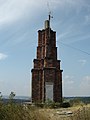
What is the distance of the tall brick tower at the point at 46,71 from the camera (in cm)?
2762

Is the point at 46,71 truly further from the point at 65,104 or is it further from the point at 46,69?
the point at 65,104

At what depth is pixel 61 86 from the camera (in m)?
28.4

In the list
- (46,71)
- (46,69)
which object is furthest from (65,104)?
(46,69)

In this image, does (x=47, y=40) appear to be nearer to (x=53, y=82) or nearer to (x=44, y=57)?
(x=44, y=57)

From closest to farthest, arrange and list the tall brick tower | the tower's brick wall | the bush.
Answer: the bush → the tall brick tower → the tower's brick wall

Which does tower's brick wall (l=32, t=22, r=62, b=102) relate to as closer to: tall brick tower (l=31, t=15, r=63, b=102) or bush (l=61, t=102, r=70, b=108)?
tall brick tower (l=31, t=15, r=63, b=102)

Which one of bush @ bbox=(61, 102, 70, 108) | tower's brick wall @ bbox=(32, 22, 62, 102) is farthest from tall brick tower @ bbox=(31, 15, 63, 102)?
bush @ bbox=(61, 102, 70, 108)

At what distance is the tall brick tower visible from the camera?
2762 centimetres

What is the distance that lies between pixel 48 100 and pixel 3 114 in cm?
1680

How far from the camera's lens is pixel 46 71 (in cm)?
2789

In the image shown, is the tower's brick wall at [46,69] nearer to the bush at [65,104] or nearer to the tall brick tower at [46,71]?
the tall brick tower at [46,71]

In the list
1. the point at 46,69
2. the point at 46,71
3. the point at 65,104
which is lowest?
the point at 65,104

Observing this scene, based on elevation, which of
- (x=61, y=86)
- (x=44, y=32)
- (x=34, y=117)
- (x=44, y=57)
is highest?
(x=44, y=32)

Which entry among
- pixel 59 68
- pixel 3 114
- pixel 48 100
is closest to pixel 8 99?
pixel 3 114
